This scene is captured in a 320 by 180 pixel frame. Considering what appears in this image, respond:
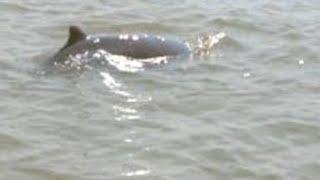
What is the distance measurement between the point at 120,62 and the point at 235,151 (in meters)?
2.73

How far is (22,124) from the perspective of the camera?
295 inches

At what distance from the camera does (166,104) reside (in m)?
8.18

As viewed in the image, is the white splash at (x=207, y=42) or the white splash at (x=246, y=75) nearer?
the white splash at (x=246, y=75)

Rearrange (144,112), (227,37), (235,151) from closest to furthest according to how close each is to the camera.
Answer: (235,151), (144,112), (227,37)

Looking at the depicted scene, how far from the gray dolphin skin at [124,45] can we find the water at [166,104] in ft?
0.75

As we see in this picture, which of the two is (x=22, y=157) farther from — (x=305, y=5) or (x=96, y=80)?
(x=305, y=5)

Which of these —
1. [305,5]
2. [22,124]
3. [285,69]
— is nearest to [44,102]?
[22,124]

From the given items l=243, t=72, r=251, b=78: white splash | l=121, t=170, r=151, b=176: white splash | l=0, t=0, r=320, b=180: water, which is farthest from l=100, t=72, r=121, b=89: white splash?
l=121, t=170, r=151, b=176: white splash

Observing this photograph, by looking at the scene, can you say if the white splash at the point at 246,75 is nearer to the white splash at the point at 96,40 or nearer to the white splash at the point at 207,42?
the white splash at the point at 207,42

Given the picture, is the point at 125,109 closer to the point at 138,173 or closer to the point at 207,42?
the point at 138,173

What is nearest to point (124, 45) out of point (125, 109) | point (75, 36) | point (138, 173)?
point (75, 36)

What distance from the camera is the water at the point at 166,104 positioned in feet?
22.2

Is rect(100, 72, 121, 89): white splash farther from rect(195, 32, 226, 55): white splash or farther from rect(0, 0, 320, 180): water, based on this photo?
rect(195, 32, 226, 55): white splash

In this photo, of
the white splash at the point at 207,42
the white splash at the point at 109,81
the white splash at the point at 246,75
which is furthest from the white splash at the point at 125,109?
the white splash at the point at 207,42
